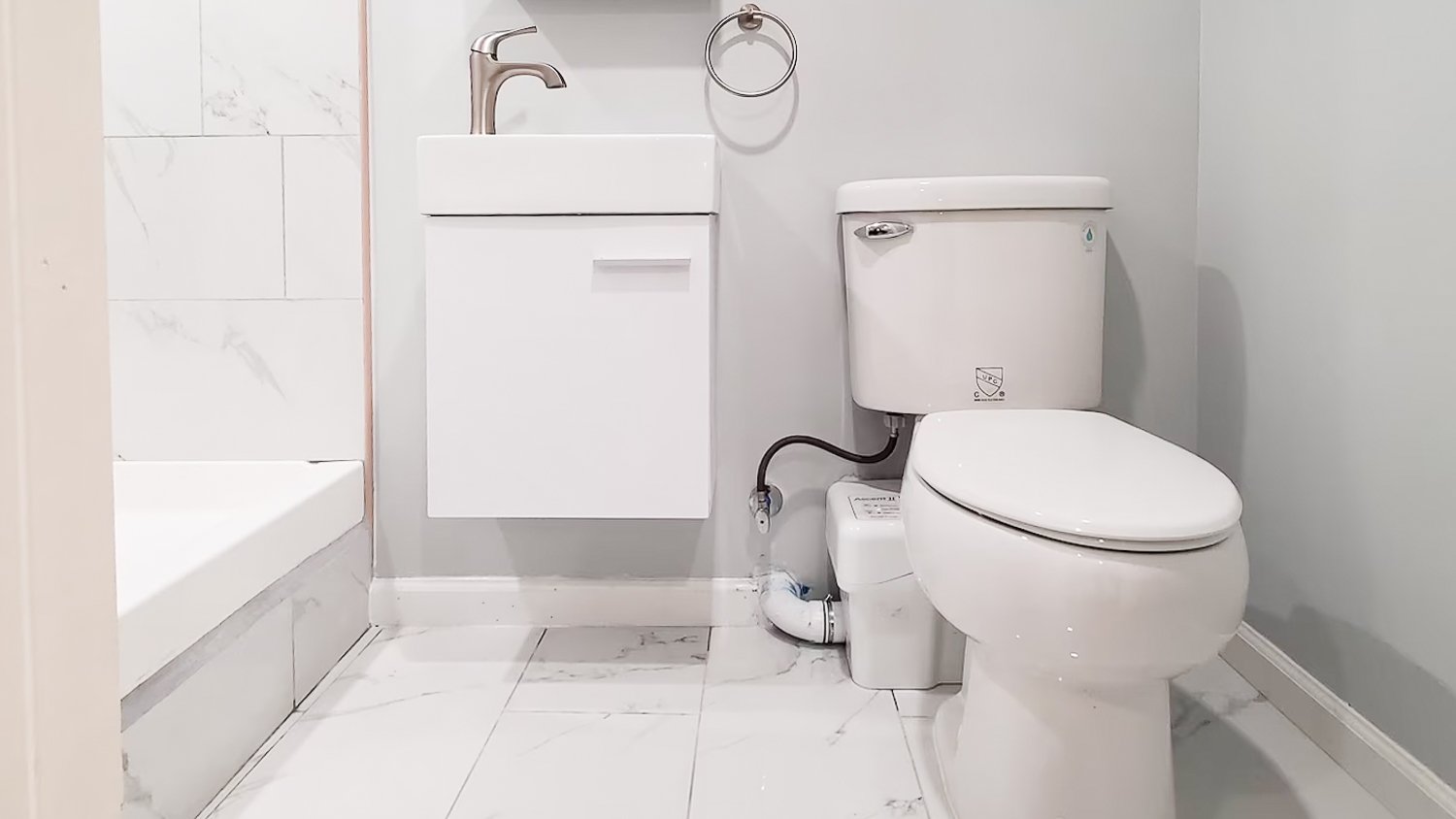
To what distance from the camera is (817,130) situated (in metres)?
1.70

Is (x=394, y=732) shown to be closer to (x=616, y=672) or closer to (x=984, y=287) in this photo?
(x=616, y=672)

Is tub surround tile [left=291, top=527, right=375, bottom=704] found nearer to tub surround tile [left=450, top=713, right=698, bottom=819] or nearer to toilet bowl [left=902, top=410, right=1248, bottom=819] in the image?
tub surround tile [left=450, top=713, right=698, bottom=819]

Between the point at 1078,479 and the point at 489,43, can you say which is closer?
the point at 1078,479

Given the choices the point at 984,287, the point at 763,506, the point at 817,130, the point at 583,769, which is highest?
the point at 817,130

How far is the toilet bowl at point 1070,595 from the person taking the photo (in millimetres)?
910

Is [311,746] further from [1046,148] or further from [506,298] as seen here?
[1046,148]

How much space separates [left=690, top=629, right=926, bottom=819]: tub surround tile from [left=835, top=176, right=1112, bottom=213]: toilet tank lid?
704 millimetres

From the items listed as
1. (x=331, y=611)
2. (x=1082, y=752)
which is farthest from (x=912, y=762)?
(x=331, y=611)

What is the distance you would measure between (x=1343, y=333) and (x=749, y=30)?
994 mm

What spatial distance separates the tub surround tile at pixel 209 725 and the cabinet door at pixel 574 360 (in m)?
0.31

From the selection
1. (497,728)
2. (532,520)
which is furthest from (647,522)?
(497,728)

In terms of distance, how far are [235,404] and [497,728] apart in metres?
0.73

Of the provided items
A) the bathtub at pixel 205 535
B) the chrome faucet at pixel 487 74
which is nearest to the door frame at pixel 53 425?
the bathtub at pixel 205 535

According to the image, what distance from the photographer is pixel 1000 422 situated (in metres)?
1.28
